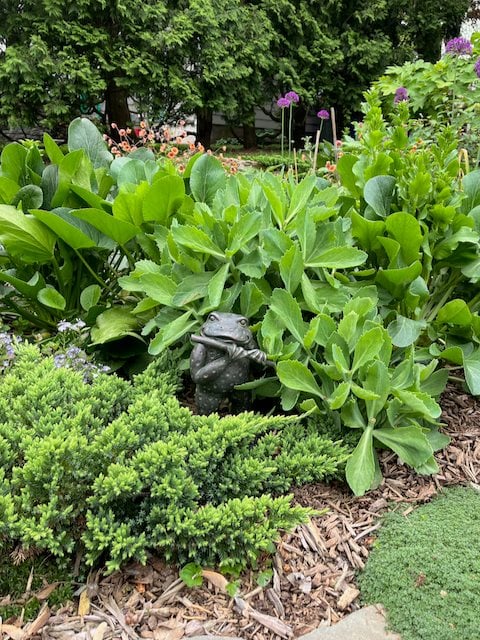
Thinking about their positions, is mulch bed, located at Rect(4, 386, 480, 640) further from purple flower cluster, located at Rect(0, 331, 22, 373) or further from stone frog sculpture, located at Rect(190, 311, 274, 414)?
purple flower cluster, located at Rect(0, 331, 22, 373)

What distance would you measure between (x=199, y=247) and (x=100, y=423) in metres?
0.74

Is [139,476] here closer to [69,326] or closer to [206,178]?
[69,326]

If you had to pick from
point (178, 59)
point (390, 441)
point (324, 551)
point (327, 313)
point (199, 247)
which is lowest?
point (324, 551)

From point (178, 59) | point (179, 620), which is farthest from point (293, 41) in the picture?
point (179, 620)

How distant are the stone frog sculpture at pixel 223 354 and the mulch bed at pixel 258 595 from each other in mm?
485

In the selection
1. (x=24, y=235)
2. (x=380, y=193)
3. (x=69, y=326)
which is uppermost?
(x=380, y=193)

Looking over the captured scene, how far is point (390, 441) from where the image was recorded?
1965 mm

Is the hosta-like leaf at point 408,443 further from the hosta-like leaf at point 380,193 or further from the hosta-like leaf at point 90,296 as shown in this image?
the hosta-like leaf at point 90,296

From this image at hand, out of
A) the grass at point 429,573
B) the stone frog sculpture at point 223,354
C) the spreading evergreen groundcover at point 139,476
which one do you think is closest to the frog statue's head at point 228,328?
the stone frog sculpture at point 223,354

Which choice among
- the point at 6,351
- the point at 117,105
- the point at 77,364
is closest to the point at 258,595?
the point at 77,364

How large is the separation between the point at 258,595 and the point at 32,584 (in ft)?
2.18

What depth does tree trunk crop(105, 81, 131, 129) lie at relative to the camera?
9.27 metres

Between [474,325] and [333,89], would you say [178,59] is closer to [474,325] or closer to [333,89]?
[333,89]

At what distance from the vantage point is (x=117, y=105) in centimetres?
942
